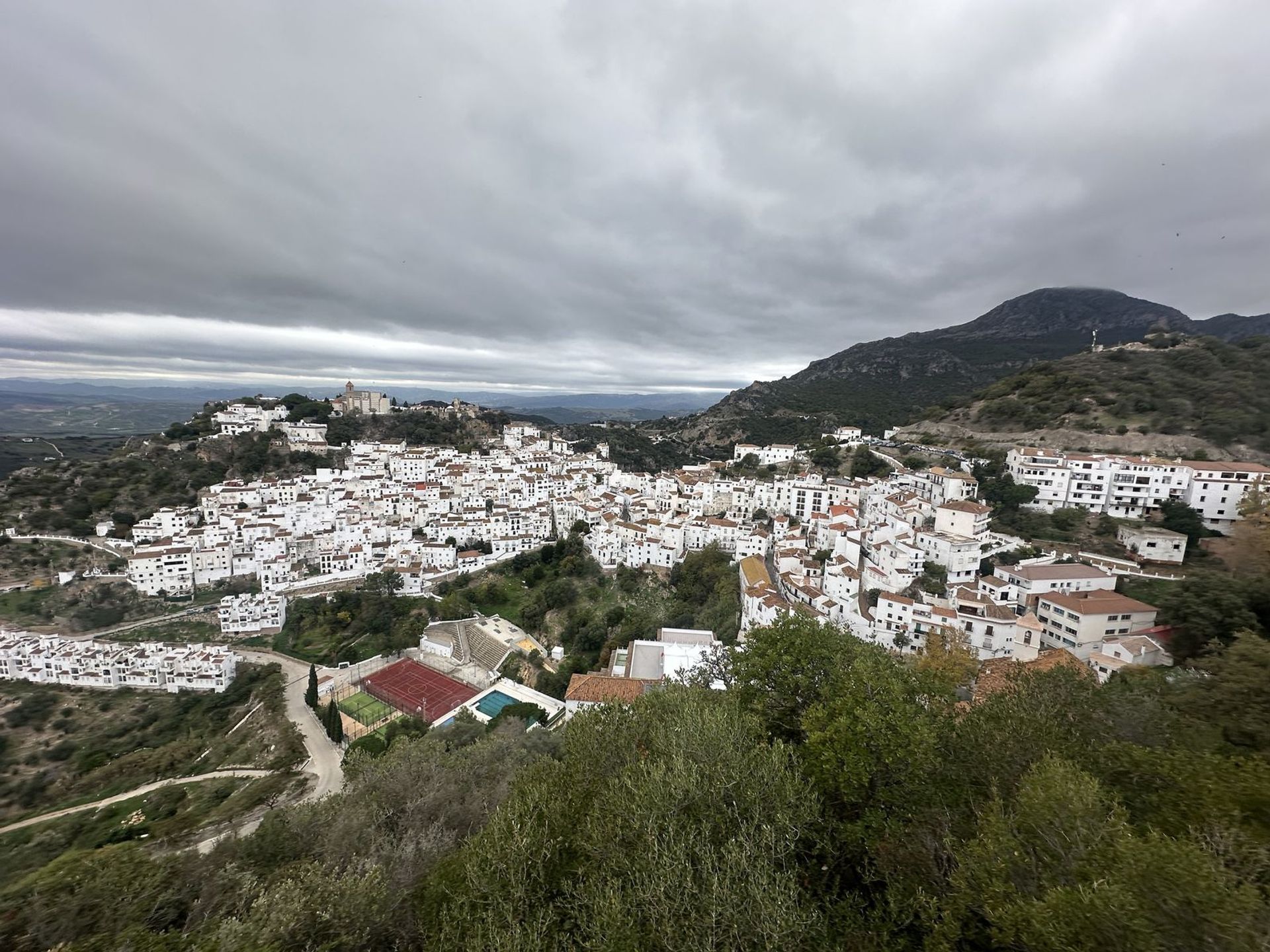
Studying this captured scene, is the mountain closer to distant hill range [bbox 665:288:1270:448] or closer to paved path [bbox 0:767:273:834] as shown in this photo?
distant hill range [bbox 665:288:1270:448]

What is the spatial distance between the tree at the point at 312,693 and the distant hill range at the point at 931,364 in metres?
61.2

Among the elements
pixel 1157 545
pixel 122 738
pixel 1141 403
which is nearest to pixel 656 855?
pixel 1157 545

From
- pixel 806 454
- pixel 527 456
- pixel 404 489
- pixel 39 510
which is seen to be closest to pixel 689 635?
pixel 806 454

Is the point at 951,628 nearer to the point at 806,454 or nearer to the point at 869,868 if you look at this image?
the point at 869,868

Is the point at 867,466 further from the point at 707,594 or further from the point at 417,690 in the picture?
the point at 417,690

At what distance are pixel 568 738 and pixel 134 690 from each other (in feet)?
118

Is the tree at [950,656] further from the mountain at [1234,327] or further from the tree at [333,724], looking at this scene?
the mountain at [1234,327]

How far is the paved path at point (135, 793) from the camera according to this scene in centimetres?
2002

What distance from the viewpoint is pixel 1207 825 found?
19.7 ft

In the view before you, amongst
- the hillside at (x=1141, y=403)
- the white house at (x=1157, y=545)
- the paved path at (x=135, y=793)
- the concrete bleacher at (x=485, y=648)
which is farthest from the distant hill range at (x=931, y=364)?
the paved path at (x=135, y=793)

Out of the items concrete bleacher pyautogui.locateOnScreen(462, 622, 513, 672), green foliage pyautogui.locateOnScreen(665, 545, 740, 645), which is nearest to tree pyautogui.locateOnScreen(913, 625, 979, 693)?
green foliage pyautogui.locateOnScreen(665, 545, 740, 645)

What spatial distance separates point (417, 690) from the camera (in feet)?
91.4

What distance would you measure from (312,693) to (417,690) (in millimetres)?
5357

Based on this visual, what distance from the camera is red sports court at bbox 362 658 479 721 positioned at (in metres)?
25.7
